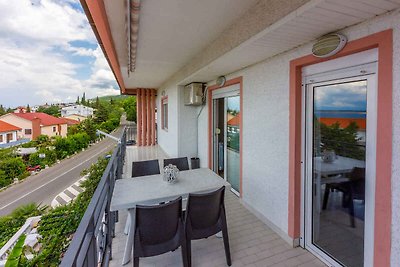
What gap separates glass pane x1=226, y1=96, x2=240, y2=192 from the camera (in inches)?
169

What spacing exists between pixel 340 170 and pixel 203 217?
1.56 metres

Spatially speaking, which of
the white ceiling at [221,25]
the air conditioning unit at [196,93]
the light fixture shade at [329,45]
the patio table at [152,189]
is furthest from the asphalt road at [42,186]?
the light fixture shade at [329,45]

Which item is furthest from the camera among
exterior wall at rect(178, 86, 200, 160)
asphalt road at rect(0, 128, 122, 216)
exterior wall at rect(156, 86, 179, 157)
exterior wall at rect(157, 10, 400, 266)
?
asphalt road at rect(0, 128, 122, 216)

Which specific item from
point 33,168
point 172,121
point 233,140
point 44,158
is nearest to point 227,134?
point 233,140

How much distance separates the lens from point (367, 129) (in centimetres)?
188

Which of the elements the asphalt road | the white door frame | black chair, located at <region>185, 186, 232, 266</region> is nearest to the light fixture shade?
the white door frame

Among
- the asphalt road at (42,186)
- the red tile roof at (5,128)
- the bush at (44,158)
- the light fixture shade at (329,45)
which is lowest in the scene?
the asphalt road at (42,186)

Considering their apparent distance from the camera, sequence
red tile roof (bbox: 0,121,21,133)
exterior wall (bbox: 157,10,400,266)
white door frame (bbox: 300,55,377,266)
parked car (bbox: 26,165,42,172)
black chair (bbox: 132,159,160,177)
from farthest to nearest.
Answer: red tile roof (bbox: 0,121,21,133)
parked car (bbox: 26,165,42,172)
black chair (bbox: 132,159,160,177)
exterior wall (bbox: 157,10,400,266)
white door frame (bbox: 300,55,377,266)

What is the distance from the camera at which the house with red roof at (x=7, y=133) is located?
32.3m

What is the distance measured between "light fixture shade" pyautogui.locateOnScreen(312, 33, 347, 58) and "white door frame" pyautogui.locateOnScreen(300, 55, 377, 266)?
147 mm

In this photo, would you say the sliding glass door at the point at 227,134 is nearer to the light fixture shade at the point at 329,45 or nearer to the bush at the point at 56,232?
the light fixture shade at the point at 329,45

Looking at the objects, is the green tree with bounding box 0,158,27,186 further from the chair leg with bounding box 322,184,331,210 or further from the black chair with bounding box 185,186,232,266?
the chair leg with bounding box 322,184,331,210

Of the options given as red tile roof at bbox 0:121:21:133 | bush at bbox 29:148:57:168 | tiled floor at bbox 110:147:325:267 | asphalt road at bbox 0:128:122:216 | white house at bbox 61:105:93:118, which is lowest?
asphalt road at bbox 0:128:122:216

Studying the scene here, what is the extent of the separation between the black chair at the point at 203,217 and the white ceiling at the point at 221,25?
1764mm
